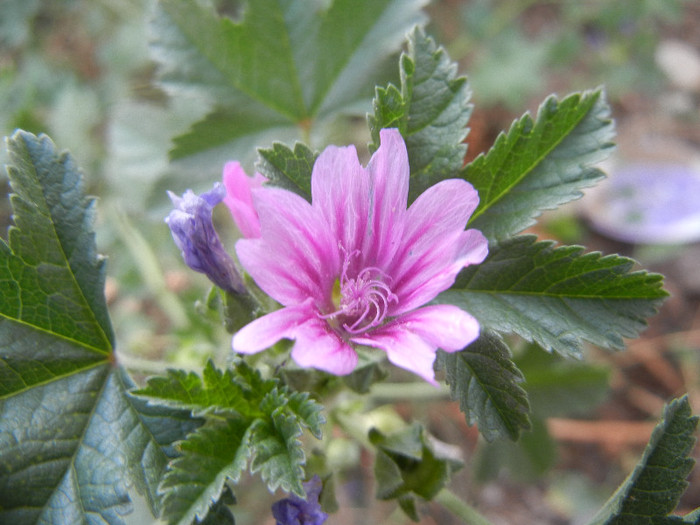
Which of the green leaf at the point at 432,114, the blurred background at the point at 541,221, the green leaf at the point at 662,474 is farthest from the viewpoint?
the blurred background at the point at 541,221

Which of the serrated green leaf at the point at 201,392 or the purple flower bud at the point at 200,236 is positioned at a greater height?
the purple flower bud at the point at 200,236

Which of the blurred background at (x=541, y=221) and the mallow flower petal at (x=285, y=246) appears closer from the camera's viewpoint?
the mallow flower petal at (x=285, y=246)

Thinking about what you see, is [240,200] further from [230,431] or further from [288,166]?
[230,431]

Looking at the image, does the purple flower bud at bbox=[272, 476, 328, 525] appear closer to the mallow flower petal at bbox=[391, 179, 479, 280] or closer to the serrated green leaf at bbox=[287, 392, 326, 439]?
the serrated green leaf at bbox=[287, 392, 326, 439]

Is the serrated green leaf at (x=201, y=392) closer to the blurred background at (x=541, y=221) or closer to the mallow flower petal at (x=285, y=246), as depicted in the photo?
the mallow flower petal at (x=285, y=246)

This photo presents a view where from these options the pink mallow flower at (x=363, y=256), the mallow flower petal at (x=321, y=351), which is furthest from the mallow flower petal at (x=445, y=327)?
the mallow flower petal at (x=321, y=351)

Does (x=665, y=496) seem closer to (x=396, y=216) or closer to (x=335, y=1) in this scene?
(x=396, y=216)

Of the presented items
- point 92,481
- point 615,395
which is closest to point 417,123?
point 92,481
